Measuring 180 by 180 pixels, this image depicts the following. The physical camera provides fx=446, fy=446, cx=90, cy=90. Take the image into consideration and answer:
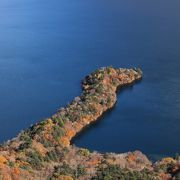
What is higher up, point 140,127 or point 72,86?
point 72,86

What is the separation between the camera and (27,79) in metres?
109

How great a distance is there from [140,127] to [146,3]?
11587 centimetres

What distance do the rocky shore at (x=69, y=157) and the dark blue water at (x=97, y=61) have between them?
3519 mm

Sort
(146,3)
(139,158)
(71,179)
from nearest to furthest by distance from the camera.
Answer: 1. (71,179)
2. (139,158)
3. (146,3)

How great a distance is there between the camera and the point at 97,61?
121 metres

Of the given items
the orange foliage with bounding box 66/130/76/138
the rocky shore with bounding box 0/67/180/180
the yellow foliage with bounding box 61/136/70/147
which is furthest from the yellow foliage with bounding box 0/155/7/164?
the orange foliage with bounding box 66/130/76/138

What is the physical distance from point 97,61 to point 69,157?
196 feet

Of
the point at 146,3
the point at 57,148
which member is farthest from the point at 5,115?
the point at 146,3

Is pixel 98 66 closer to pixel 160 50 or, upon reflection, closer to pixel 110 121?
pixel 160 50

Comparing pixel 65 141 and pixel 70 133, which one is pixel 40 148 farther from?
pixel 70 133

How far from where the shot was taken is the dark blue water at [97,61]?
83438 millimetres

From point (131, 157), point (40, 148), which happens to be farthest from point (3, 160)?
point (131, 157)

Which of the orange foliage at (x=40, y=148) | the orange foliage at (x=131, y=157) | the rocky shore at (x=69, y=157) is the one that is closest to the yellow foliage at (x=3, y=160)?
the rocky shore at (x=69, y=157)

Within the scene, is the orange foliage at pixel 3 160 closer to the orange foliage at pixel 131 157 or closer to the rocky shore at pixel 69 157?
the rocky shore at pixel 69 157
